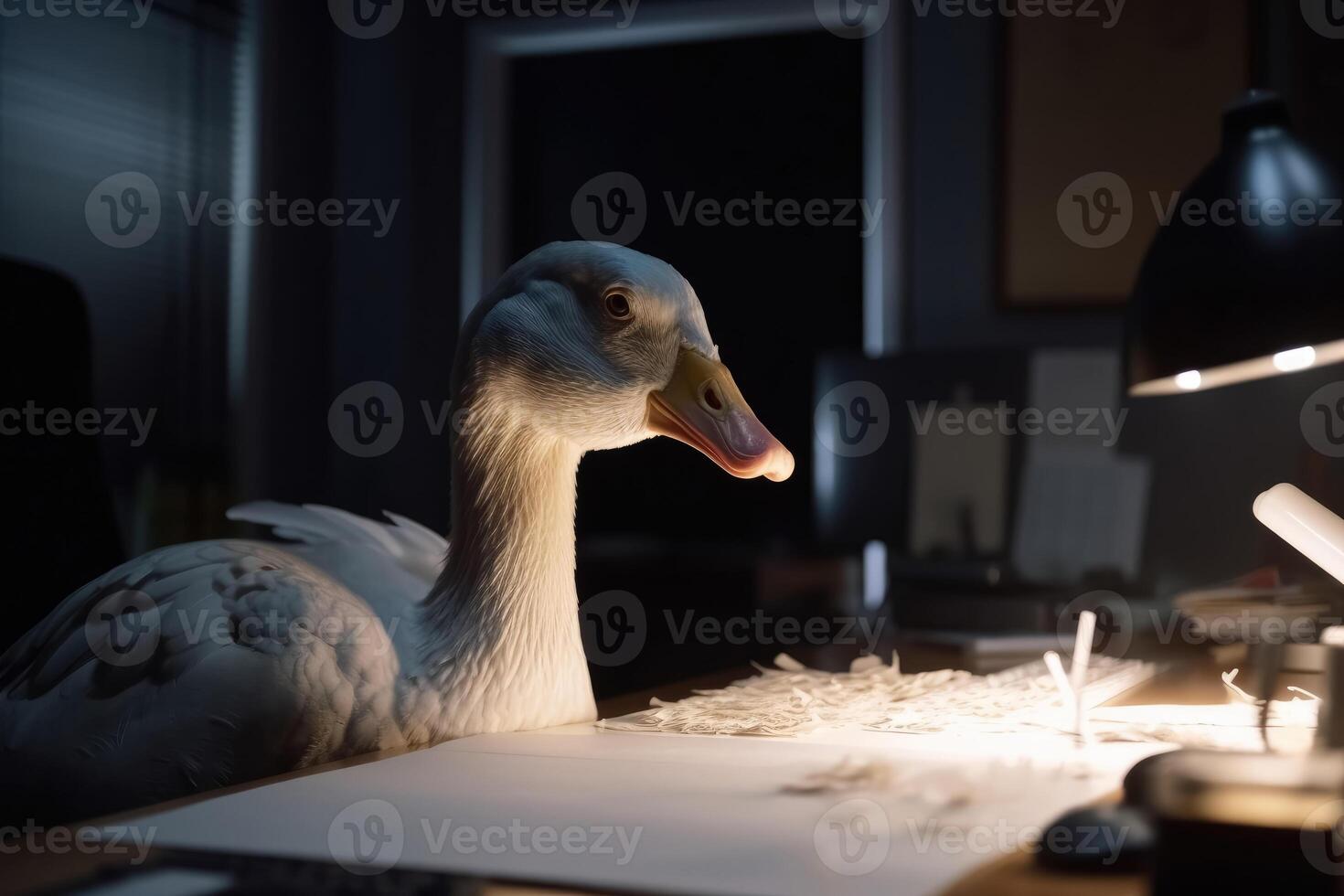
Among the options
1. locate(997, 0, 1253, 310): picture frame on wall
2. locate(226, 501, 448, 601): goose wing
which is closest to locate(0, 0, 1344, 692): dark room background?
locate(997, 0, 1253, 310): picture frame on wall

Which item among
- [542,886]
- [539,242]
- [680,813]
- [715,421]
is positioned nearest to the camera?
[542,886]

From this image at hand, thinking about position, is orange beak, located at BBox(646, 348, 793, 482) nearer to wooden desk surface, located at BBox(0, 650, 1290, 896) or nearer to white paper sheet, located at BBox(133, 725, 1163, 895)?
white paper sheet, located at BBox(133, 725, 1163, 895)

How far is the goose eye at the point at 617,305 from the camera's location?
967mm

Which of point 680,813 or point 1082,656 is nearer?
point 680,813

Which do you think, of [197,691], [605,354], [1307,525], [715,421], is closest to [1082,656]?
[1307,525]

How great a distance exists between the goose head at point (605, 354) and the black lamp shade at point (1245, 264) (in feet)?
1.25

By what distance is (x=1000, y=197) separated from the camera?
8.63 feet

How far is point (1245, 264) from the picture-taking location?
0.99 meters

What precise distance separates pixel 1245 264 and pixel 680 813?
Result: 70 centimetres

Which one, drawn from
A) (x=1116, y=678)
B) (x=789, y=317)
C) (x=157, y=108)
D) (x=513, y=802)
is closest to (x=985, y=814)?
(x=513, y=802)

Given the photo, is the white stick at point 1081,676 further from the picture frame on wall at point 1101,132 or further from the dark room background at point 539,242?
the picture frame on wall at point 1101,132

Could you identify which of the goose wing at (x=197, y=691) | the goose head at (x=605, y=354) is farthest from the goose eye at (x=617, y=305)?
the goose wing at (x=197, y=691)

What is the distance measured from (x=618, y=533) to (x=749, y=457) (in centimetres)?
196

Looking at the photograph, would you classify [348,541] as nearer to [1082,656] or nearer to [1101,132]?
[1082,656]
